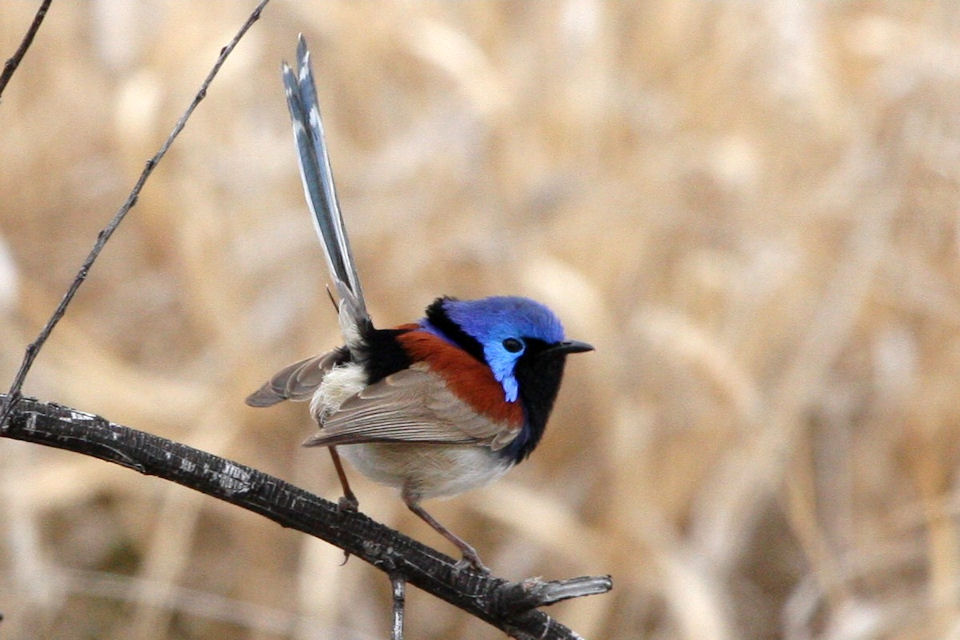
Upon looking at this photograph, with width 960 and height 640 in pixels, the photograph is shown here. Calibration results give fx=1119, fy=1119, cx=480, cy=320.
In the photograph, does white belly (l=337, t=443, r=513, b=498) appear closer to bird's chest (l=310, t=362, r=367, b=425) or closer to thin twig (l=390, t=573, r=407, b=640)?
bird's chest (l=310, t=362, r=367, b=425)

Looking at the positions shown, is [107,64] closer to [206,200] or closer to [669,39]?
[206,200]

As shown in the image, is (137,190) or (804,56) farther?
(804,56)

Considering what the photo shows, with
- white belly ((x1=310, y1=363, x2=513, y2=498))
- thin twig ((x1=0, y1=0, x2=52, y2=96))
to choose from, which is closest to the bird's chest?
white belly ((x1=310, y1=363, x2=513, y2=498))

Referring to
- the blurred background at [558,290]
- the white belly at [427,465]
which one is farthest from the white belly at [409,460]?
the blurred background at [558,290]

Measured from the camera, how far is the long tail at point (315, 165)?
81.8 inches

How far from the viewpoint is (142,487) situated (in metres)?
4.21

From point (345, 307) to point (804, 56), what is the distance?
10.5ft

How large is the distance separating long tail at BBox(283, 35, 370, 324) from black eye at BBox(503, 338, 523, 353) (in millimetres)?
381

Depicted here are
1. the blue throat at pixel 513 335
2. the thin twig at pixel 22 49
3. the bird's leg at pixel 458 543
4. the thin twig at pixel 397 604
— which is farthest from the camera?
the blue throat at pixel 513 335

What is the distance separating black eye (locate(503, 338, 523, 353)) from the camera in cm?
243

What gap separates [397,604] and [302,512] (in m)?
0.20

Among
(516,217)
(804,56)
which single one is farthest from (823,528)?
(804,56)

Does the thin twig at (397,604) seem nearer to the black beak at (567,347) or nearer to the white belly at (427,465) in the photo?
the white belly at (427,465)

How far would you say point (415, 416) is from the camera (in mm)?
2223
